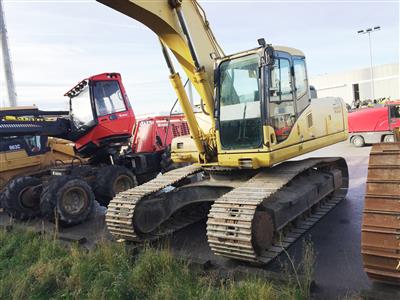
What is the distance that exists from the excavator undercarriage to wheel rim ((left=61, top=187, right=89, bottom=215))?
201 centimetres

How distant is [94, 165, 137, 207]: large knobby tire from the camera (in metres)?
8.90

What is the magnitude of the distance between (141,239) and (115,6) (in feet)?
10.9

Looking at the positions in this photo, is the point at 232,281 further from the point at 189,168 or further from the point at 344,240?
the point at 189,168

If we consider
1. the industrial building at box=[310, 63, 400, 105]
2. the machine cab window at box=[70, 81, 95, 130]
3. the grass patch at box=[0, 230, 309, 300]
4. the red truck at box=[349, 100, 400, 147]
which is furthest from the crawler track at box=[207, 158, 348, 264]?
the industrial building at box=[310, 63, 400, 105]

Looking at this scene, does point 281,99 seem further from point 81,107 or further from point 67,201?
point 81,107

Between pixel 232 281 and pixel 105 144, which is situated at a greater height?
pixel 105 144

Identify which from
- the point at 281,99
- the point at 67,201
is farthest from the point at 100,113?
the point at 281,99

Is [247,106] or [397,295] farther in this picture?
[247,106]

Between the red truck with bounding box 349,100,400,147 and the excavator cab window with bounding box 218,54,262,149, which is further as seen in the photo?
the red truck with bounding box 349,100,400,147

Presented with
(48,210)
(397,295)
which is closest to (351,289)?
(397,295)

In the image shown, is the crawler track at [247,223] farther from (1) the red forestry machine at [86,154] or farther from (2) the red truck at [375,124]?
(2) the red truck at [375,124]

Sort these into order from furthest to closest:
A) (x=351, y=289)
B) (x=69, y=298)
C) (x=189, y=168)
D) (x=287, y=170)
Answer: (x=189, y=168)
(x=287, y=170)
(x=69, y=298)
(x=351, y=289)

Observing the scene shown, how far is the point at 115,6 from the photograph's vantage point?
5137 millimetres

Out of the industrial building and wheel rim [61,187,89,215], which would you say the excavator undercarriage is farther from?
the industrial building
